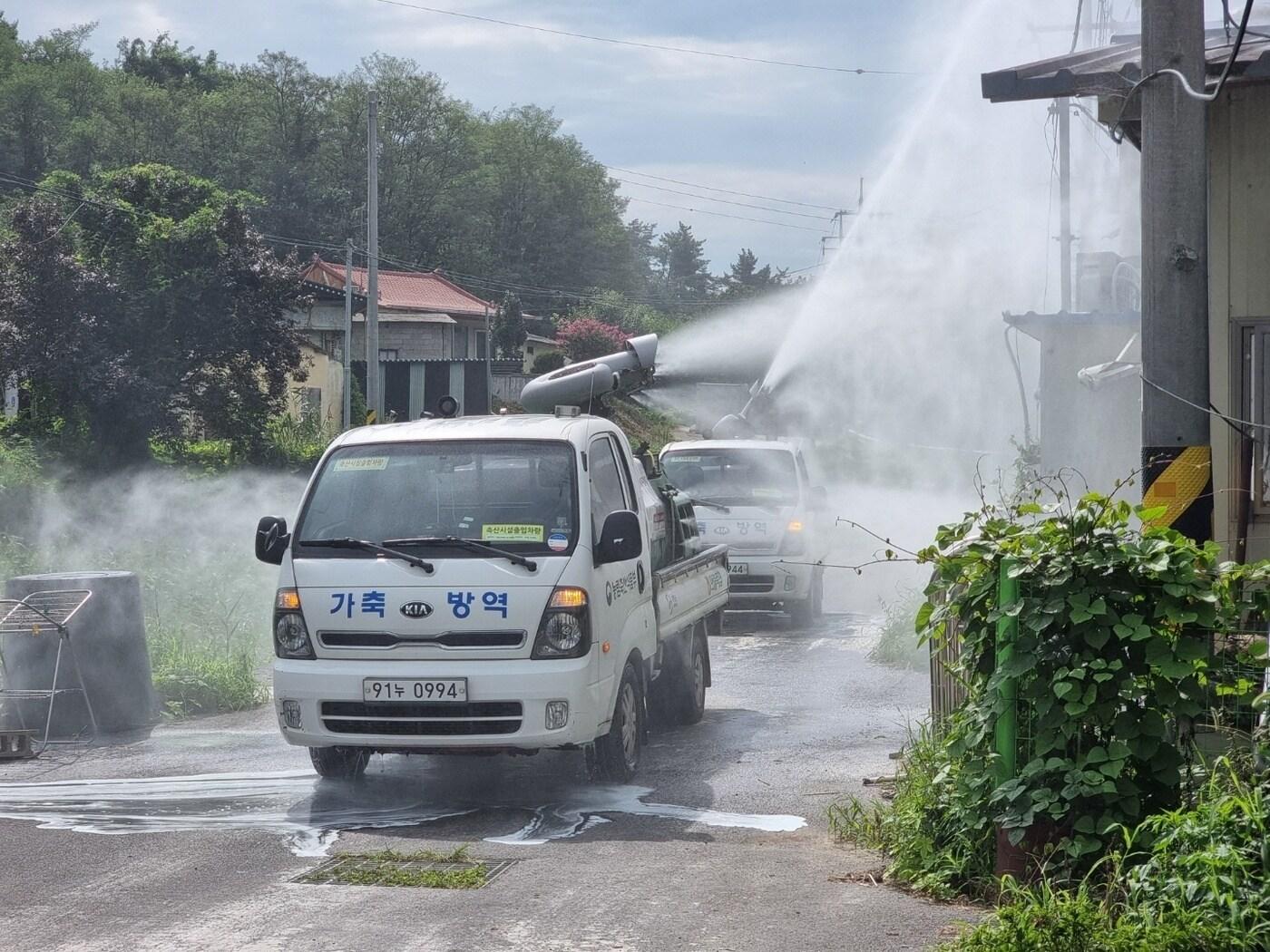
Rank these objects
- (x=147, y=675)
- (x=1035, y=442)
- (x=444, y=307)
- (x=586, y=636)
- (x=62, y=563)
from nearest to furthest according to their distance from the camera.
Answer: (x=586, y=636), (x=147, y=675), (x=62, y=563), (x=1035, y=442), (x=444, y=307)

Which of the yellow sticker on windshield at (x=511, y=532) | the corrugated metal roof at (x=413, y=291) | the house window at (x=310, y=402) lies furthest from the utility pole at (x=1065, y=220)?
the corrugated metal roof at (x=413, y=291)

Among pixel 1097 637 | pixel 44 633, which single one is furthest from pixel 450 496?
pixel 1097 637

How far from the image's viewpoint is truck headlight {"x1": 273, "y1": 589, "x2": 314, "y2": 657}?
25.1 ft

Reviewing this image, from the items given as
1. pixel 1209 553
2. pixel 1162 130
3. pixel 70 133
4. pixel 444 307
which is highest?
pixel 70 133

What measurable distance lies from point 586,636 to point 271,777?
2287 mm

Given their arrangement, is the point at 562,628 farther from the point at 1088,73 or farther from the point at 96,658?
the point at 1088,73

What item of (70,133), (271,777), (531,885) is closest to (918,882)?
(531,885)

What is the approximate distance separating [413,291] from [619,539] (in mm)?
64367

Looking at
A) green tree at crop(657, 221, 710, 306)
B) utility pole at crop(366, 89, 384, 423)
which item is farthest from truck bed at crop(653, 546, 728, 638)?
green tree at crop(657, 221, 710, 306)

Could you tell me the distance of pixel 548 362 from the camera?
60750 mm

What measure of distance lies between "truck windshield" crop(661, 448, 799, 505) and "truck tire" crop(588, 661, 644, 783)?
25.8 feet

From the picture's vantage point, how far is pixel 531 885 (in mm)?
5871

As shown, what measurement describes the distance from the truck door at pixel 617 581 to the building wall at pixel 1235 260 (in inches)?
139

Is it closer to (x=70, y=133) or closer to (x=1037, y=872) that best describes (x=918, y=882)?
(x=1037, y=872)
